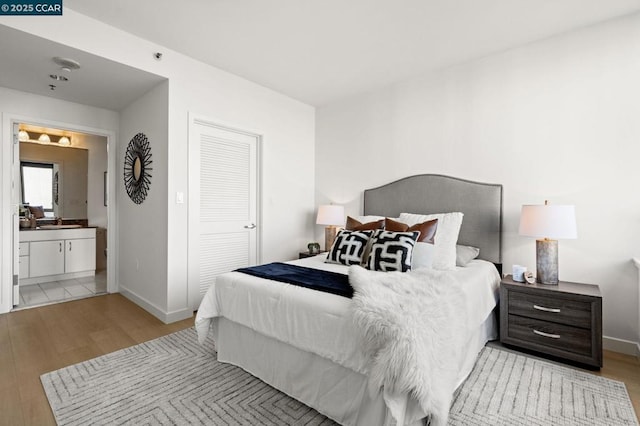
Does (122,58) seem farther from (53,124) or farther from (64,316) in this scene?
(64,316)

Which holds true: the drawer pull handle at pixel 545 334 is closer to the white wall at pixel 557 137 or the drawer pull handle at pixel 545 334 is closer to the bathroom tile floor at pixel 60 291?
the white wall at pixel 557 137

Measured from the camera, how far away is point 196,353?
243cm

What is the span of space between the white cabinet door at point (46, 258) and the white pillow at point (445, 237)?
5240 millimetres

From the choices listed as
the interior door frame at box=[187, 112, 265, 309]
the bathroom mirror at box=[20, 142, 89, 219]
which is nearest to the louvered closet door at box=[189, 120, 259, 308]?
the interior door frame at box=[187, 112, 265, 309]

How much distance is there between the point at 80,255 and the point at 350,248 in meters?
4.81

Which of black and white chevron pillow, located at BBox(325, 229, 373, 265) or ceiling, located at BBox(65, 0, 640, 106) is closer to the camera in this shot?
ceiling, located at BBox(65, 0, 640, 106)

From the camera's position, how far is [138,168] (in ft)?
11.8

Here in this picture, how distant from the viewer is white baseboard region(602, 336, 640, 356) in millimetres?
2385

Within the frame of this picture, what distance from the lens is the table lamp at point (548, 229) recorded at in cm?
234

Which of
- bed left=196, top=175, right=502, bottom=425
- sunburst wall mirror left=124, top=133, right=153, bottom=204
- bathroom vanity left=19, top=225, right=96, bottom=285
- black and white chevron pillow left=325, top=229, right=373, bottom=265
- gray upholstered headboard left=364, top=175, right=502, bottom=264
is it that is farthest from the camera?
bathroom vanity left=19, top=225, right=96, bottom=285

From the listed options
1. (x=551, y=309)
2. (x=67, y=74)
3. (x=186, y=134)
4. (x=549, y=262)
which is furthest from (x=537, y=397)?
(x=67, y=74)

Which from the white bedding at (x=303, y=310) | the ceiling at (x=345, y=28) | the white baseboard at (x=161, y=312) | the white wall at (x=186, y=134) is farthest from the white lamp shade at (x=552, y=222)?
the white baseboard at (x=161, y=312)

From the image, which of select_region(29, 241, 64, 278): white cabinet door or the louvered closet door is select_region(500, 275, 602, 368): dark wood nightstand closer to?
the louvered closet door

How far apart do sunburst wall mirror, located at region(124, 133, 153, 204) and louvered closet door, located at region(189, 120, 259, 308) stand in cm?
59
